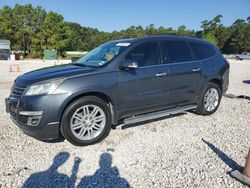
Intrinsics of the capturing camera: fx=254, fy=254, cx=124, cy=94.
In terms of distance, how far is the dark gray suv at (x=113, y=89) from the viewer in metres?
3.93

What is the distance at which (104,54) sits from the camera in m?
5.01

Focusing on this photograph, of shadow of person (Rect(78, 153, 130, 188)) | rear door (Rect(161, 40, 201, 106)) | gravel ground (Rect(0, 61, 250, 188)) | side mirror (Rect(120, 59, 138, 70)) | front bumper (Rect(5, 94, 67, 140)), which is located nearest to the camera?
shadow of person (Rect(78, 153, 130, 188))

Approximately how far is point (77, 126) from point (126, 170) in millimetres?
1197

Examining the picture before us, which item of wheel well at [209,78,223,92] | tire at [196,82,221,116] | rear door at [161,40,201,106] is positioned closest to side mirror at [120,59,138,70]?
rear door at [161,40,201,106]

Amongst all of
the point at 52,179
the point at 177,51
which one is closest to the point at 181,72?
the point at 177,51

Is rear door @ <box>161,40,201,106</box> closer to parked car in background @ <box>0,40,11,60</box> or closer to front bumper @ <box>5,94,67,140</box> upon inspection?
front bumper @ <box>5,94,67,140</box>

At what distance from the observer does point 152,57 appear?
4.93 metres

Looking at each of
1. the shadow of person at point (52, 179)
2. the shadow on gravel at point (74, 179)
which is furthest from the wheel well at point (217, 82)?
the shadow of person at point (52, 179)

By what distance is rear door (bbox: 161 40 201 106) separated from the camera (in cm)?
512

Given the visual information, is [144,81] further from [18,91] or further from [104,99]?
[18,91]

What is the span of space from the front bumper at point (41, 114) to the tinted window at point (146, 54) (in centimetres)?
157

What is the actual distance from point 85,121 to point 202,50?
333 centimetres

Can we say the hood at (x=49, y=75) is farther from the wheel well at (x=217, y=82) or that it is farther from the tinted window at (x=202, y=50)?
the wheel well at (x=217, y=82)

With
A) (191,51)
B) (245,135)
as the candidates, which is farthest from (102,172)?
(191,51)
